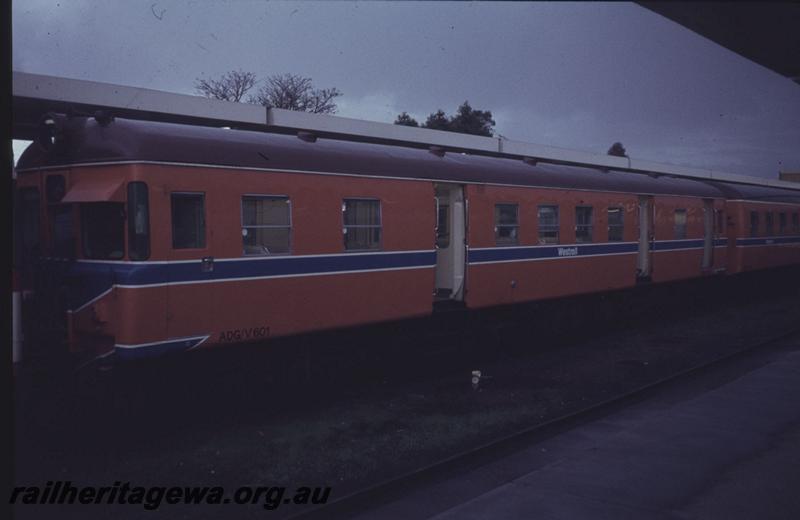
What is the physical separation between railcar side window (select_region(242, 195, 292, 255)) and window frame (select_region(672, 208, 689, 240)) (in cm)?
1215

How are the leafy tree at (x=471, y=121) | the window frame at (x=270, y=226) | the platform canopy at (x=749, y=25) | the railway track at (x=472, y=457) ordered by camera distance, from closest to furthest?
the platform canopy at (x=749, y=25) < the railway track at (x=472, y=457) < the window frame at (x=270, y=226) < the leafy tree at (x=471, y=121)

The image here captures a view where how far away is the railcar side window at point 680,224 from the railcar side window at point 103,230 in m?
14.4

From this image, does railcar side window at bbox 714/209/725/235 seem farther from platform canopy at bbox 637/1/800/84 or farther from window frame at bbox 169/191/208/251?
window frame at bbox 169/191/208/251

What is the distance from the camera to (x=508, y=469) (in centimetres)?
717

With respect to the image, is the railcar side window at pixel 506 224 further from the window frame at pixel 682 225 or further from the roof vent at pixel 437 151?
the window frame at pixel 682 225

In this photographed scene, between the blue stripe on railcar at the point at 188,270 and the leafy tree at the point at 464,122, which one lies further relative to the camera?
the leafy tree at the point at 464,122

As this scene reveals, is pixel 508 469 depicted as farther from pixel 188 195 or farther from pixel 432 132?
pixel 432 132

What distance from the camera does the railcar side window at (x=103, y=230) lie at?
754 centimetres

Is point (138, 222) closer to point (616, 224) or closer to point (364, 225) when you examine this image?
point (364, 225)

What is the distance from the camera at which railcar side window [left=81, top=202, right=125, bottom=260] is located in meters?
7.54

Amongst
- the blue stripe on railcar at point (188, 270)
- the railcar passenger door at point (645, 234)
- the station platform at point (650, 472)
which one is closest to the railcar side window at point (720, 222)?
the railcar passenger door at point (645, 234)

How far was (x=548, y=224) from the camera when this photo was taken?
527 inches

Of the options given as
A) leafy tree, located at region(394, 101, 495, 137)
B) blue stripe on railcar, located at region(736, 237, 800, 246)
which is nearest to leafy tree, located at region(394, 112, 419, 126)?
leafy tree, located at region(394, 101, 495, 137)

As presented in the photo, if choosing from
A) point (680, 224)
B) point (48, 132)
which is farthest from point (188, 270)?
point (680, 224)
